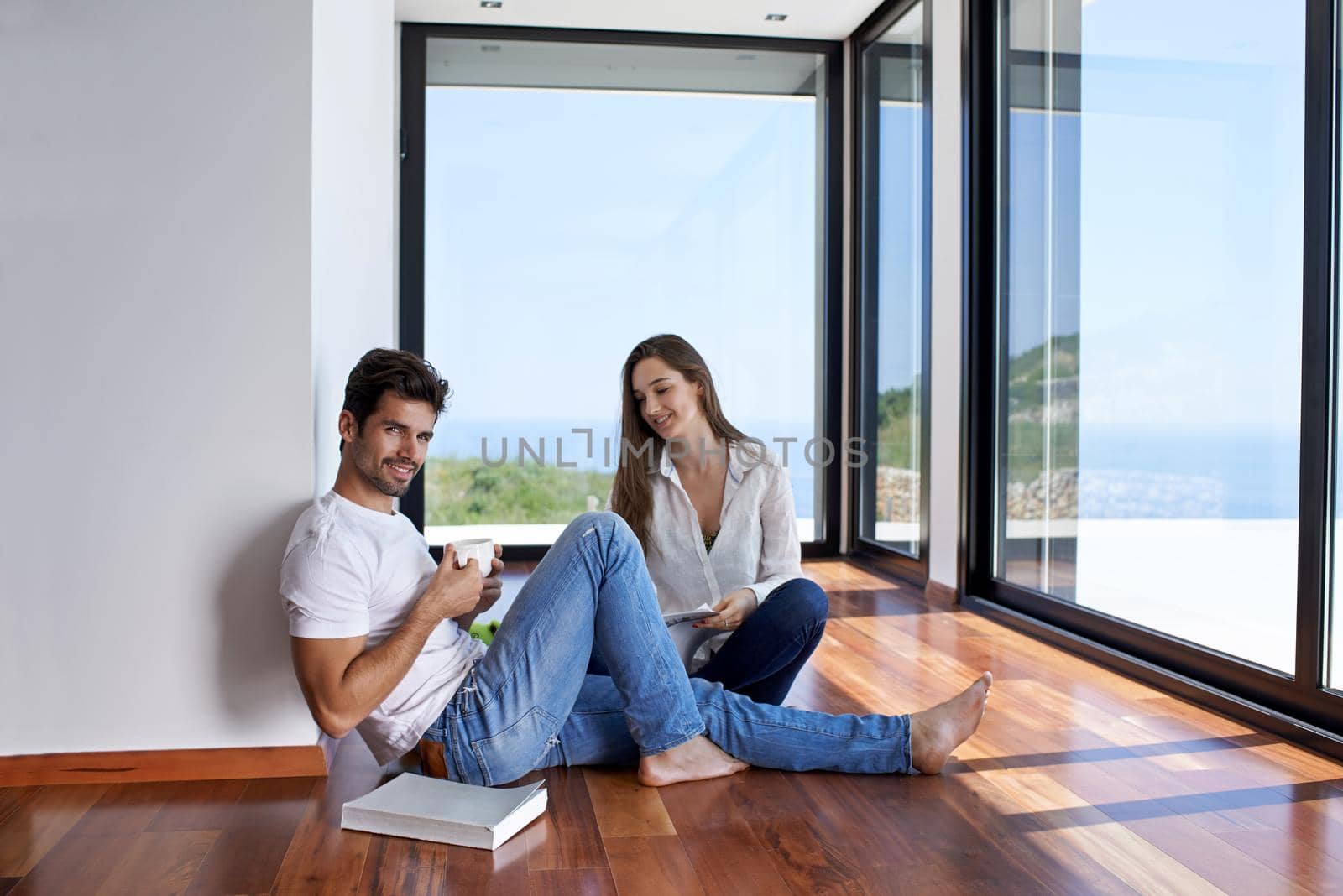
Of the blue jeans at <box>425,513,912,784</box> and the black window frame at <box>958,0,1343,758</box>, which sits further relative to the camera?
the black window frame at <box>958,0,1343,758</box>

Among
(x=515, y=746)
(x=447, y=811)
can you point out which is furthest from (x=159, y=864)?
(x=515, y=746)

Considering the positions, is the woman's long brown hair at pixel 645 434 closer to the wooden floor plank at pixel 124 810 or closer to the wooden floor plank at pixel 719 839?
the wooden floor plank at pixel 719 839

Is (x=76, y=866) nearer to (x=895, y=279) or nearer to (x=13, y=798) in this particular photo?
(x=13, y=798)

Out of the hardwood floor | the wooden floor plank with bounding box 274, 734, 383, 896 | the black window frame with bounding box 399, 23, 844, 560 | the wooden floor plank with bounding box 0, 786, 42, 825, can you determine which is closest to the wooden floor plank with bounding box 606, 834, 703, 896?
the hardwood floor

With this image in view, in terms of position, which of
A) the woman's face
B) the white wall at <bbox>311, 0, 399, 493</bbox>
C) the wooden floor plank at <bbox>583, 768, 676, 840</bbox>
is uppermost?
the white wall at <bbox>311, 0, 399, 493</bbox>

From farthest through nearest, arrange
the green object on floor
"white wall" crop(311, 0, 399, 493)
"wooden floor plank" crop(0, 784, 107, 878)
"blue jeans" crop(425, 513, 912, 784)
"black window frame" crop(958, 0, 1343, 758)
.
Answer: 1. the green object on floor
2. "black window frame" crop(958, 0, 1343, 758)
3. "white wall" crop(311, 0, 399, 493)
4. "blue jeans" crop(425, 513, 912, 784)
5. "wooden floor plank" crop(0, 784, 107, 878)

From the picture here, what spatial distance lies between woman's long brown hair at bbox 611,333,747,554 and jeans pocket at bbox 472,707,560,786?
563 millimetres

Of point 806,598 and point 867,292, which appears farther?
point 867,292

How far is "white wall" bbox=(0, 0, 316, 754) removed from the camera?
2020mm

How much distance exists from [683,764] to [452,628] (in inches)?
20.2

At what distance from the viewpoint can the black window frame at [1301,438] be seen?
242cm

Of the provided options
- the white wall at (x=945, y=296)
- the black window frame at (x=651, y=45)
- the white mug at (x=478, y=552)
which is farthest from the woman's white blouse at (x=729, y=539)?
the black window frame at (x=651, y=45)

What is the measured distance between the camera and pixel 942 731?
207cm

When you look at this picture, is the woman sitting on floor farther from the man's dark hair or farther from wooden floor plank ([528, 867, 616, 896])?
wooden floor plank ([528, 867, 616, 896])
